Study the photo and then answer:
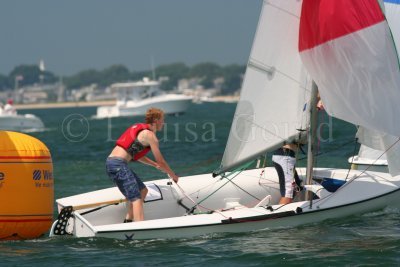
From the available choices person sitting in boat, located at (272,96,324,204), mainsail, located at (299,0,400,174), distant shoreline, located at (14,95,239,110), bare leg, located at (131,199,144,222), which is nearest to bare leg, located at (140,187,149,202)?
bare leg, located at (131,199,144,222)

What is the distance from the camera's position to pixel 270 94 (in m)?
9.77

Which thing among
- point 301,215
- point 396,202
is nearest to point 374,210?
point 396,202

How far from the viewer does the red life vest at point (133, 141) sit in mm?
9070

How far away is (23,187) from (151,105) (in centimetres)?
5354

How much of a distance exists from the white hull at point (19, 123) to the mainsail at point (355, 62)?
30198 millimetres

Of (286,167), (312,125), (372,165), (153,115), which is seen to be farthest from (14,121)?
(153,115)

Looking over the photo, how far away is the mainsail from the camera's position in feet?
30.5

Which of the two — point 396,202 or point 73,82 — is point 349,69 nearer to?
point 396,202

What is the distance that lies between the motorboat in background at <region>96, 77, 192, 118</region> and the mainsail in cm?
5103

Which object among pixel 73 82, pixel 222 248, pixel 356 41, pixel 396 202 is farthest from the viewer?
pixel 73 82

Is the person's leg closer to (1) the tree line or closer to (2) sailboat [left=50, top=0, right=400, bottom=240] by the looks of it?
(2) sailboat [left=50, top=0, right=400, bottom=240]

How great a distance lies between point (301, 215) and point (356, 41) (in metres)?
1.94

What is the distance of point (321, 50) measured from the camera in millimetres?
9383

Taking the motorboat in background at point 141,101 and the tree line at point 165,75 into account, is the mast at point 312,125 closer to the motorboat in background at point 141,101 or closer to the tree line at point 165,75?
the motorboat in background at point 141,101
